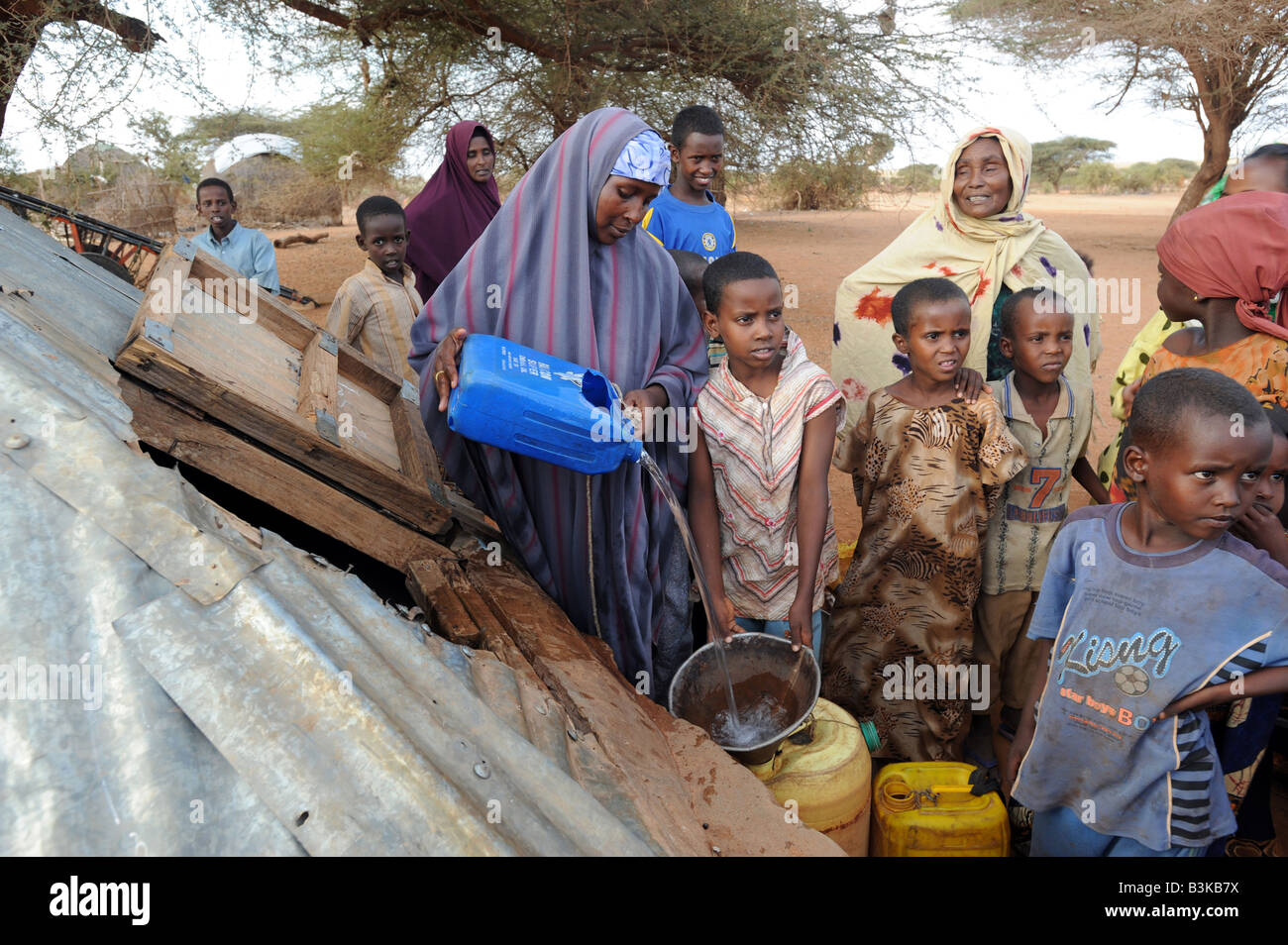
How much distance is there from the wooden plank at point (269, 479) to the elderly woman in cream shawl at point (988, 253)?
1633mm

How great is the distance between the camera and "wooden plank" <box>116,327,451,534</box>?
6.57 feet

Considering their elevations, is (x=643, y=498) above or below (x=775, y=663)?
above

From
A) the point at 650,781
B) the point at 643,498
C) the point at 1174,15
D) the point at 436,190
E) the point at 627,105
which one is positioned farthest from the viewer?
the point at 1174,15

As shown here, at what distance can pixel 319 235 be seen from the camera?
621 inches

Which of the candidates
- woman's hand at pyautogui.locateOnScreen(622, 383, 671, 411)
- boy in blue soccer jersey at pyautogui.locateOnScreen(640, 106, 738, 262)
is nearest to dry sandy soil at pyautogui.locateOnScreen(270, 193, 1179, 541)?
boy in blue soccer jersey at pyautogui.locateOnScreen(640, 106, 738, 262)

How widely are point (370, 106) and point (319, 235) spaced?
6.49 m

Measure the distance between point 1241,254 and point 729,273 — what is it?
1.47 m

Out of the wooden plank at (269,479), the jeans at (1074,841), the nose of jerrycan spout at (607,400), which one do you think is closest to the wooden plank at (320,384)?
the wooden plank at (269,479)

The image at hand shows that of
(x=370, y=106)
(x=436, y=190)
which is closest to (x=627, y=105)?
(x=370, y=106)

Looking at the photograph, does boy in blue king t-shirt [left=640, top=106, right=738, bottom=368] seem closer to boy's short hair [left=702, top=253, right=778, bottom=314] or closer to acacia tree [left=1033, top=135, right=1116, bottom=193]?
boy's short hair [left=702, top=253, right=778, bottom=314]

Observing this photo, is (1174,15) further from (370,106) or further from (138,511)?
(138,511)

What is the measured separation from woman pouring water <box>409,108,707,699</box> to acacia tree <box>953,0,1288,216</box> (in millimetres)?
10304

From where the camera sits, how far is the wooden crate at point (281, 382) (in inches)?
81.7

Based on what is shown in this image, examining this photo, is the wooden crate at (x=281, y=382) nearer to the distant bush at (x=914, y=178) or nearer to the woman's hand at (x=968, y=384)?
the woman's hand at (x=968, y=384)
